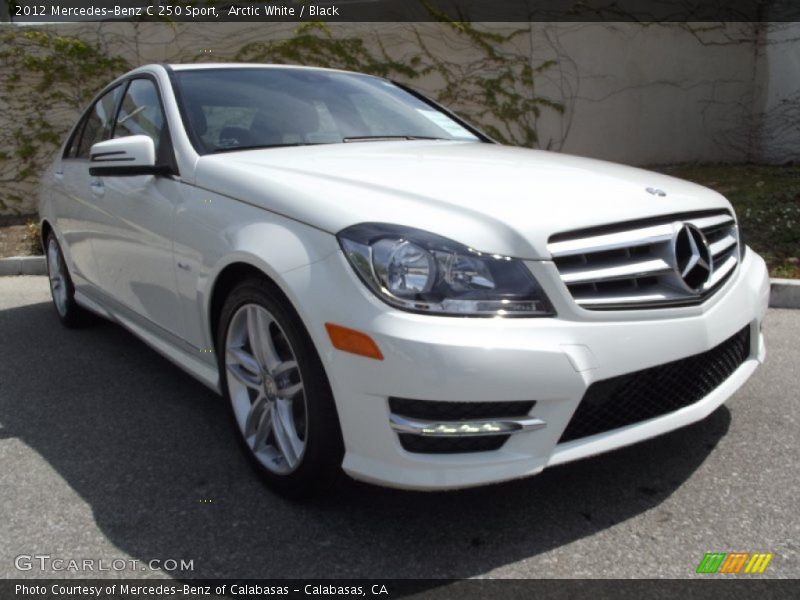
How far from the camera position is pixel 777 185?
793 cm

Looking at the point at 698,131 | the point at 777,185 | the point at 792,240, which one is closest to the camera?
the point at 792,240

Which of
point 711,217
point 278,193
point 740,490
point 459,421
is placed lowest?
point 740,490

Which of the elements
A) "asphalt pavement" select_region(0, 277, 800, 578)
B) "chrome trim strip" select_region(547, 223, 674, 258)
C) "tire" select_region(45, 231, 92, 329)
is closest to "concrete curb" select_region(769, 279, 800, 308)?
"asphalt pavement" select_region(0, 277, 800, 578)

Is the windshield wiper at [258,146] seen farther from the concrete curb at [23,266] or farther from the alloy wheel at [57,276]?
the concrete curb at [23,266]

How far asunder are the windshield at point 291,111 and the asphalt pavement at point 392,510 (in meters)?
1.28

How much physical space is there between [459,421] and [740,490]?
115cm

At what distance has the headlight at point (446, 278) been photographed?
2.13 m

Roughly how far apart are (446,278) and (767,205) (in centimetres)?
588

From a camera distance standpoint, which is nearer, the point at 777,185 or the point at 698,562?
the point at 698,562

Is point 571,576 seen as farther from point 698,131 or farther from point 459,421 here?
point 698,131

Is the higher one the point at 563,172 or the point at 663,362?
the point at 563,172

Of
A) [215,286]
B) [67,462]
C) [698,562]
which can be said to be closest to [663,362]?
[698,562]

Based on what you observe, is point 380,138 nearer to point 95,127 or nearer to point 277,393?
point 277,393

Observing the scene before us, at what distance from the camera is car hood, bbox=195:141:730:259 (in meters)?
2.22
